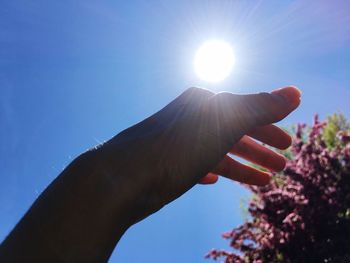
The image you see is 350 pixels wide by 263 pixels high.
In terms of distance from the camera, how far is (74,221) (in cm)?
88

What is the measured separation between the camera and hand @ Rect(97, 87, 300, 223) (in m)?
1.03

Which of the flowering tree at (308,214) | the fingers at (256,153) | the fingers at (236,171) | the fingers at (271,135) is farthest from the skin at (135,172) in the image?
the flowering tree at (308,214)

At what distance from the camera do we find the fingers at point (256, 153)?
153cm

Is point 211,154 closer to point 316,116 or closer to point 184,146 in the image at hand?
point 184,146

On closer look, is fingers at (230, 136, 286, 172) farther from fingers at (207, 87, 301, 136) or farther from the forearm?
the forearm

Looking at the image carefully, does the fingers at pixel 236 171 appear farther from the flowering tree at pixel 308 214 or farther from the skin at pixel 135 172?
the flowering tree at pixel 308 214

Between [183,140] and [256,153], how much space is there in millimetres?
527

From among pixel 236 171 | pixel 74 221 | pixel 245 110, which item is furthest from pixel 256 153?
pixel 74 221

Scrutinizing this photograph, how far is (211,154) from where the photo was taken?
3.87 ft

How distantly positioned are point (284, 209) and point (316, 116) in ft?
8.49

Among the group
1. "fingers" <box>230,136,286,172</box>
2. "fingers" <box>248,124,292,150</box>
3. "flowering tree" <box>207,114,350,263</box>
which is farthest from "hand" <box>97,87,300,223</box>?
"flowering tree" <box>207,114,350,263</box>

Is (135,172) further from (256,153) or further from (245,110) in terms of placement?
(256,153)

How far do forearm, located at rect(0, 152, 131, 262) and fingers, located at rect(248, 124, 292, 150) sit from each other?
2.12 feet

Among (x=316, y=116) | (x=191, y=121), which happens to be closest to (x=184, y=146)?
(x=191, y=121)
